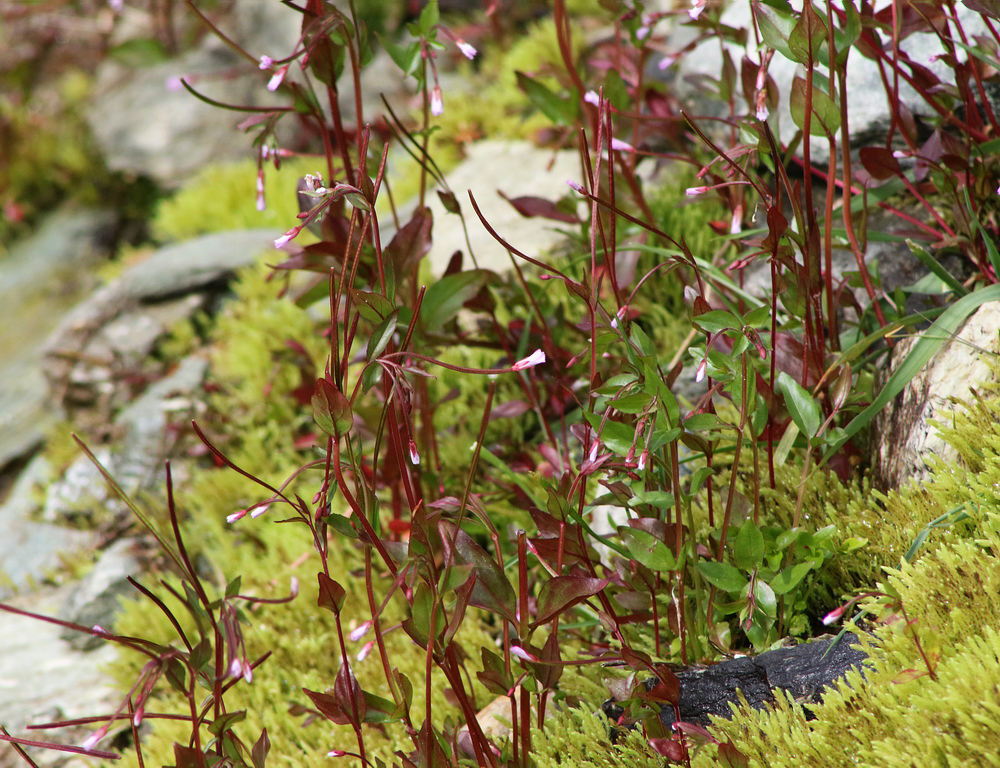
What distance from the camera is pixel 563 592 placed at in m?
1.36

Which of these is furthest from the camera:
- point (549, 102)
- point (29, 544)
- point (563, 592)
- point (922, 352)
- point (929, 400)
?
point (29, 544)

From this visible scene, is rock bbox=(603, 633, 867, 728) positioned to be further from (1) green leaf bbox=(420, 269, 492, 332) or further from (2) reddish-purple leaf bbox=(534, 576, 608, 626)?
(1) green leaf bbox=(420, 269, 492, 332)

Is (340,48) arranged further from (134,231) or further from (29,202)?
(29,202)

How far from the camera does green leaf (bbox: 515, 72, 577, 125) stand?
2.48m

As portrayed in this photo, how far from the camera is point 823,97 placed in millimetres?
1562

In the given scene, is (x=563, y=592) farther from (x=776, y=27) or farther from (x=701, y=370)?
(x=776, y=27)

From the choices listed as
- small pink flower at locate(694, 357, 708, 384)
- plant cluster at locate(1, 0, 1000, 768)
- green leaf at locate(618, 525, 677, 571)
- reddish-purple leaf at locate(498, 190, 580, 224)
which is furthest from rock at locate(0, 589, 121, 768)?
small pink flower at locate(694, 357, 708, 384)

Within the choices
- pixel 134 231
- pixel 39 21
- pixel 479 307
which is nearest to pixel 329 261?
pixel 479 307

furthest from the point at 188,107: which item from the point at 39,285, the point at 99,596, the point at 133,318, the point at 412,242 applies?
the point at 412,242

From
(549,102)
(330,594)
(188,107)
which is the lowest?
(330,594)

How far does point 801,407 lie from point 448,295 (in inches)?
35.1

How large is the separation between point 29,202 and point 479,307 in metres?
5.36

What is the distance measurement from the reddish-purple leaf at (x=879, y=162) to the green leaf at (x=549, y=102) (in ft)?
3.09

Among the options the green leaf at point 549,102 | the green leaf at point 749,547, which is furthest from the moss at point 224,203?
the green leaf at point 749,547
